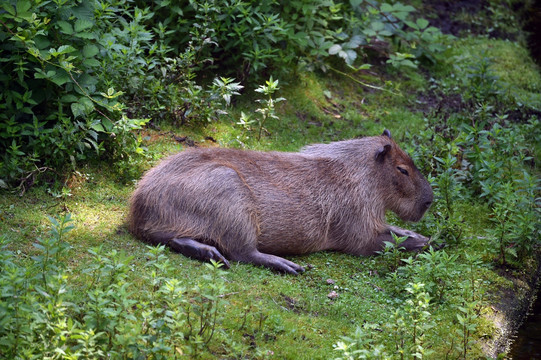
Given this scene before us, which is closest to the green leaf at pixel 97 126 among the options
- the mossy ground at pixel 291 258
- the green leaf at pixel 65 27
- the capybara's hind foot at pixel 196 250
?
the mossy ground at pixel 291 258

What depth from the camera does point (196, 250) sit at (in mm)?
4961

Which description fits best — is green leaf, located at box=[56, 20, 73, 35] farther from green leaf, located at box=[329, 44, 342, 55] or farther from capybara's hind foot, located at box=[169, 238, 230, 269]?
green leaf, located at box=[329, 44, 342, 55]

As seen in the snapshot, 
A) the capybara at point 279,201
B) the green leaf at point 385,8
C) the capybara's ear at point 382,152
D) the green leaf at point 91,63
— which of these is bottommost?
the capybara at point 279,201

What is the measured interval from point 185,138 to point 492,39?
20.7 feet

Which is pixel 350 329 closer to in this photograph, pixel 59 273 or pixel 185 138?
pixel 59 273

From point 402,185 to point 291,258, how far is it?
1270 mm

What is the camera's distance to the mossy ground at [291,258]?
4246 millimetres

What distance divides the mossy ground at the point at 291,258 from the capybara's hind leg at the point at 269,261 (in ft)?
0.27

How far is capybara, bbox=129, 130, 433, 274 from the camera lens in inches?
200

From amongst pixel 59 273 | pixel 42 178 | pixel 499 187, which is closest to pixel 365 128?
pixel 499 187

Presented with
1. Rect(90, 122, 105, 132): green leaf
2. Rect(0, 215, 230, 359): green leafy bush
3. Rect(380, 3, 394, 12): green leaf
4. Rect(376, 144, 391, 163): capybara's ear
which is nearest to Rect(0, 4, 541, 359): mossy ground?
Rect(0, 215, 230, 359): green leafy bush

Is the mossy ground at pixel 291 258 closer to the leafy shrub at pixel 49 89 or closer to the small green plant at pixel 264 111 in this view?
the small green plant at pixel 264 111

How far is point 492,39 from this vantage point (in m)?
10.9

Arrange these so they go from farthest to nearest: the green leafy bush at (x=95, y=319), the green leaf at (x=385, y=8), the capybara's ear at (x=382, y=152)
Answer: the green leaf at (x=385, y=8) → the capybara's ear at (x=382, y=152) → the green leafy bush at (x=95, y=319)
